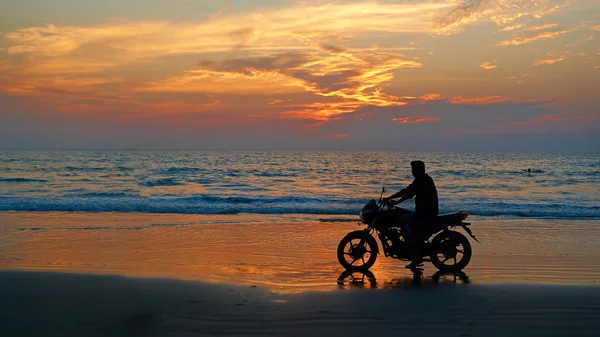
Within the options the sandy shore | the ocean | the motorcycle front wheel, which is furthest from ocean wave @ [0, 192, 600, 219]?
the sandy shore

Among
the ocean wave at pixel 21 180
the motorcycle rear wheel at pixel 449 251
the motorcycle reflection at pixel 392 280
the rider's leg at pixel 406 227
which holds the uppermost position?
the ocean wave at pixel 21 180

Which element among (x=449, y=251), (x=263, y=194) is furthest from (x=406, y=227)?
(x=263, y=194)

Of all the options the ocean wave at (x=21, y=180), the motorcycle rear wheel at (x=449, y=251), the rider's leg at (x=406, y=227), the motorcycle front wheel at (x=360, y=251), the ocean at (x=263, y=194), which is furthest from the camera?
the ocean wave at (x=21, y=180)

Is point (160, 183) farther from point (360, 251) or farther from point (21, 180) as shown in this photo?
point (360, 251)

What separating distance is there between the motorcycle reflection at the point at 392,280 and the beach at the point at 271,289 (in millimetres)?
28

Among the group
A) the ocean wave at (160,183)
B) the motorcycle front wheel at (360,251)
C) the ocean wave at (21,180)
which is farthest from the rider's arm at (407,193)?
the ocean wave at (21,180)

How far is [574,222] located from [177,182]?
74.6ft

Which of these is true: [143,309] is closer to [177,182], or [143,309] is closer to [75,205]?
[75,205]

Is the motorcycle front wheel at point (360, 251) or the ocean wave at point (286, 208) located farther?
the ocean wave at point (286, 208)

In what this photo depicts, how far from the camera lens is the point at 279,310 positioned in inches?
217

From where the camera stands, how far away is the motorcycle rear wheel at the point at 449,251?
7.69 metres

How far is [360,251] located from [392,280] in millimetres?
799

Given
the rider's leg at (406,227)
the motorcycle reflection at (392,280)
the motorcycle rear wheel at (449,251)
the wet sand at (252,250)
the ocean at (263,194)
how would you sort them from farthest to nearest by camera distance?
the ocean at (263,194), the motorcycle rear wheel at (449,251), the rider's leg at (406,227), the wet sand at (252,250), the motorcycle reflection at (392,280)

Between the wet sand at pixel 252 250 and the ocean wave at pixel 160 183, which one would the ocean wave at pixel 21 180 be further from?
the wet sand at pixel 252 250
